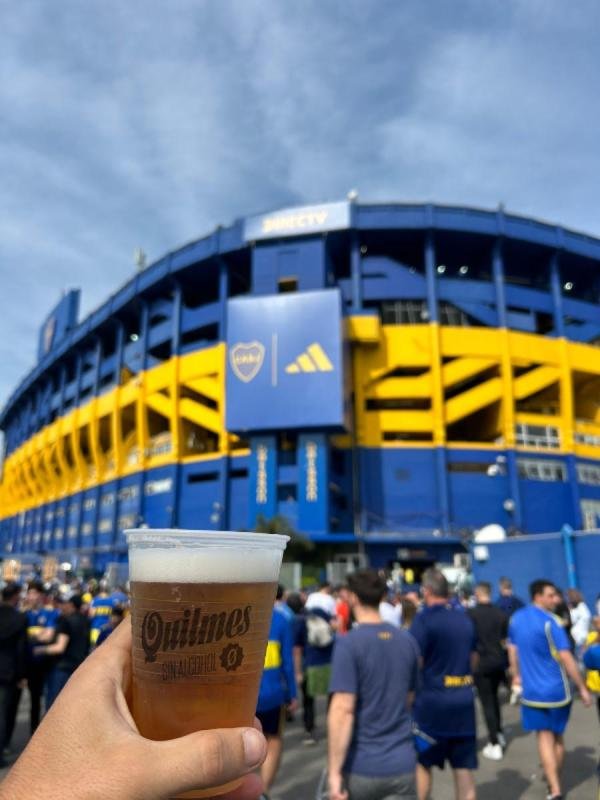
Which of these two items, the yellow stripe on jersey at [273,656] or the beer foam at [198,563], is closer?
the beer foam at [198,563]

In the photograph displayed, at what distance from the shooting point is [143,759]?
995 mm

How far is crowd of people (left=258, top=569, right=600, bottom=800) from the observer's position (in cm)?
312

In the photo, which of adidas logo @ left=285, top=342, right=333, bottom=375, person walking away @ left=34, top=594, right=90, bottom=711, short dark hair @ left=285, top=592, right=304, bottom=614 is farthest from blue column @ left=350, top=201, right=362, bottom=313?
person walking away @ left=34, top=594, right=90, bottom=711

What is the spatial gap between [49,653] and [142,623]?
6.51 meters

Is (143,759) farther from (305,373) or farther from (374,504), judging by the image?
(374,504)

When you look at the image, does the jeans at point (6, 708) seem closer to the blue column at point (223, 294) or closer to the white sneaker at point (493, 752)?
the white sneaker at point (493, 752)

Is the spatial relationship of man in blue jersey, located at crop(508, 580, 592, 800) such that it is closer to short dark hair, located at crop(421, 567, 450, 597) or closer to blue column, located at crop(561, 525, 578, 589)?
short dark hair, located at crop(421, 567, 450, 597)

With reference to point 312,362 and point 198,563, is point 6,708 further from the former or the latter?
point 312,362

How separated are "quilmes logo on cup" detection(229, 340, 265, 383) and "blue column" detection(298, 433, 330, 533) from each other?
403cm

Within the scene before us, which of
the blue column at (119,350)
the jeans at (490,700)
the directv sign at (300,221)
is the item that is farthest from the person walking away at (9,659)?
the blue column at (119,350)

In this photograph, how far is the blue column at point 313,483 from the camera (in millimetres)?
25734

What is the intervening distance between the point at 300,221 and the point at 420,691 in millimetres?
28599

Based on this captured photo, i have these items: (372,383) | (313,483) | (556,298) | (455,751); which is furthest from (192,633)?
(556,298)

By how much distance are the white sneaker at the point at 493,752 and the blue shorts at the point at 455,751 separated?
255 cm
